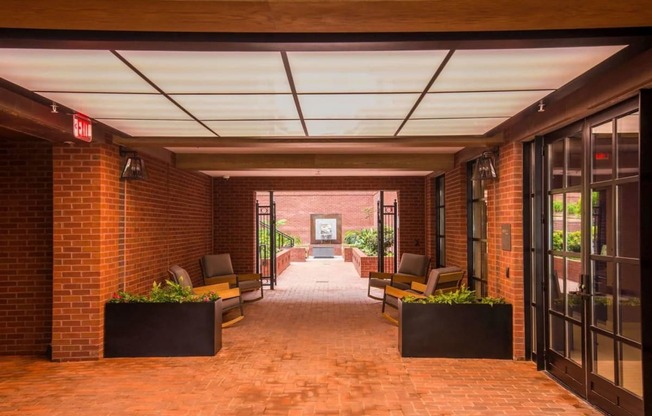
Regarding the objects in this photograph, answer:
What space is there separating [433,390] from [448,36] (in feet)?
9.67

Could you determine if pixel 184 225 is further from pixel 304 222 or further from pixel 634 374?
pixel 304 222

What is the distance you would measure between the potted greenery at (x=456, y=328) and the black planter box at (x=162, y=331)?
215 cm

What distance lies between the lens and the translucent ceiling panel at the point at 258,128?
446 cm

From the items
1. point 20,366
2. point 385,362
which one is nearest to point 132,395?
point 20,366

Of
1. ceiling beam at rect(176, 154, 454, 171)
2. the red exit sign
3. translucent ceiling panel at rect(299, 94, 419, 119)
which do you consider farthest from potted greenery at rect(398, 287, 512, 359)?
the red exit sign

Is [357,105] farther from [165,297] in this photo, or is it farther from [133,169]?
[165,297]

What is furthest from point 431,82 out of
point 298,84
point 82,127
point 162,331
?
point 162,331

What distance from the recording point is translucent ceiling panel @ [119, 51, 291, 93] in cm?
262

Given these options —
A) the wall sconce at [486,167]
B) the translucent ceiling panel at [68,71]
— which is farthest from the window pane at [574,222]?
the translucent ceiling panel at [68,71]

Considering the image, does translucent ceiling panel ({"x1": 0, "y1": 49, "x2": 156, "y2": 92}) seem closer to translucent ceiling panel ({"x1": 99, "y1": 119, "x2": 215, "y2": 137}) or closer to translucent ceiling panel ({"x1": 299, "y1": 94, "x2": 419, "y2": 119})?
translucent ceiling panel ({"x1": 99, "y1": 119, "x2": 215, "y2": 137})

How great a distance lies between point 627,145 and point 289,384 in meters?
3.30

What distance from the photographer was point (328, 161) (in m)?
6.80

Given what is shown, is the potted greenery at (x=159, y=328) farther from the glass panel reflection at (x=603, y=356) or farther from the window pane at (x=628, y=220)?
the window pane at (x=628, y=220)

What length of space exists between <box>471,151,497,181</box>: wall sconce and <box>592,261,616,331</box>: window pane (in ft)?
5.50
